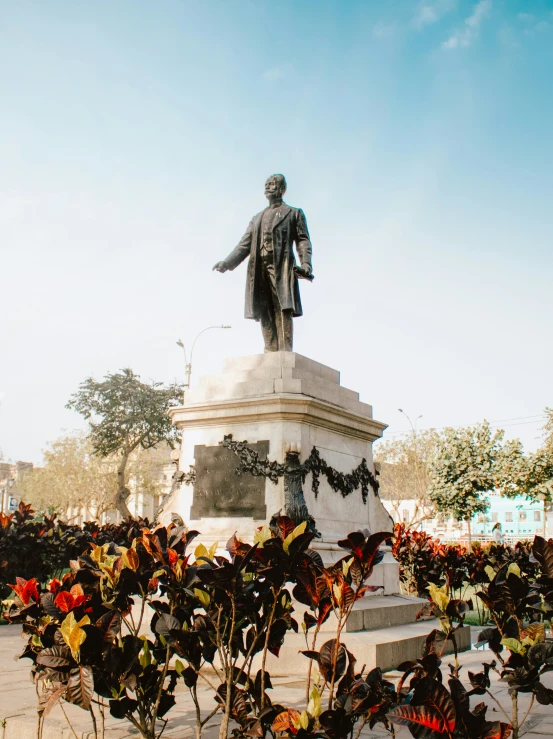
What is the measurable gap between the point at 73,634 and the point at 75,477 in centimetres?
4499

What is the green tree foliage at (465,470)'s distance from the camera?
25141 millimetres

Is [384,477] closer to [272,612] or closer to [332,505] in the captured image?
[332,505]

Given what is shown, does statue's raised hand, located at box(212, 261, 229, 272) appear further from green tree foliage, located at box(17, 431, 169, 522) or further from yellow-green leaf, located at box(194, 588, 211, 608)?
green tree foliage, located at box(17, 431, 169, 522)

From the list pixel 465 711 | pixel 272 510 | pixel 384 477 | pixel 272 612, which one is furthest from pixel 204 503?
pixel 384 477

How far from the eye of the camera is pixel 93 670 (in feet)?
10.1

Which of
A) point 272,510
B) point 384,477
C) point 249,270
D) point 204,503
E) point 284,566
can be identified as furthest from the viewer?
point 384,477

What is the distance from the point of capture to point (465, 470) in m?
25.5

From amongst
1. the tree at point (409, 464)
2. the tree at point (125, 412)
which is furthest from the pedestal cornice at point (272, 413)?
the tree at point (409, 464)

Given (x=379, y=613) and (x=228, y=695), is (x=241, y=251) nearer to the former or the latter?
(x=379, y=613)

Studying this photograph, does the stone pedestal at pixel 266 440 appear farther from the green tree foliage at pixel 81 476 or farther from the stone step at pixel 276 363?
the green tree foliage at pixel 81 476

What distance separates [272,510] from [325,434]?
125 centimetres

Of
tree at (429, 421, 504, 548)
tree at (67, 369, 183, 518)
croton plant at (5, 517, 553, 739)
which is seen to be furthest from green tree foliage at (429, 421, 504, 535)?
croton plant at (5, 517, 553, 739)

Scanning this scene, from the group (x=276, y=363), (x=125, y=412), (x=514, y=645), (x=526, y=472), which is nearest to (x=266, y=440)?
(x=276, y=363)

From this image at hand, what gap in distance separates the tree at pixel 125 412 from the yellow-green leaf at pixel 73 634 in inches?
1312
